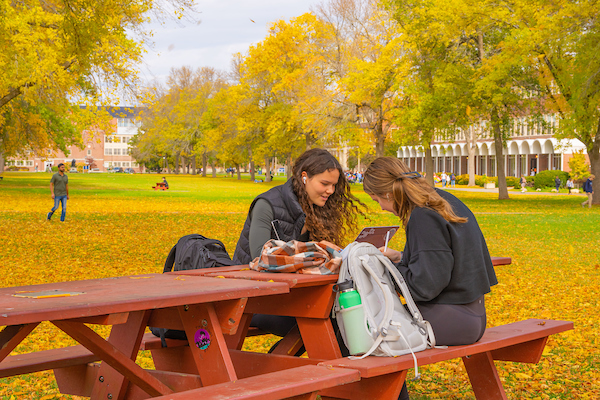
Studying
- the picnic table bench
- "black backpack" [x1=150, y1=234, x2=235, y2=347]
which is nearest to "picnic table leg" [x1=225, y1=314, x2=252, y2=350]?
the picnic table bench

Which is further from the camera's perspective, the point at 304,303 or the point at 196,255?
the point at 196,255

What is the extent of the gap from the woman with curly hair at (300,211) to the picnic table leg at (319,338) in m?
0.58

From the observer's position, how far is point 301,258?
12.0 feet

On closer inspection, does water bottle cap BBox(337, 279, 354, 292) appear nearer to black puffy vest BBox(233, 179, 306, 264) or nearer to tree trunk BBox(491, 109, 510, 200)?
black puffy vest BBox(233, 179, 306, 264)

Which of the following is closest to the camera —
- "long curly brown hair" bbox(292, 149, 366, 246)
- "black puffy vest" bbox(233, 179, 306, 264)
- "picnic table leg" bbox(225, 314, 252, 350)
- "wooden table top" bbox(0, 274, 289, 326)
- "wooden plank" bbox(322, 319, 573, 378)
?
"wooden table top" bbox(0, 274, 289, 326)

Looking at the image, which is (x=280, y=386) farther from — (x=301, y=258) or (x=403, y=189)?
(x=403, y=189)

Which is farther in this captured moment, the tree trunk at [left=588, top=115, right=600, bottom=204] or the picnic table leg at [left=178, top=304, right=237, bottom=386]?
the tree trunk at [left=588, top=115, right=600, bottom=204]

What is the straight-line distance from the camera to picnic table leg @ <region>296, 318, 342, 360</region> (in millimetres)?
3564

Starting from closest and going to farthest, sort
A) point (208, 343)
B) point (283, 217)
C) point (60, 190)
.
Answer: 1. point (208, 343)
2. point (283, 217)
3. point (60, 190)

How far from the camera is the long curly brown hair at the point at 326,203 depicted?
181 inches

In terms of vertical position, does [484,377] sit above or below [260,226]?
→ below

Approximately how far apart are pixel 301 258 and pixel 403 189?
0.66 m

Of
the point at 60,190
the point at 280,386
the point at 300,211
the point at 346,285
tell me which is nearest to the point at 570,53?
the point at 60,190

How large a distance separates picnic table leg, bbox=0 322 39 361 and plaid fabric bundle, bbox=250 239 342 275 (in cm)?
128
